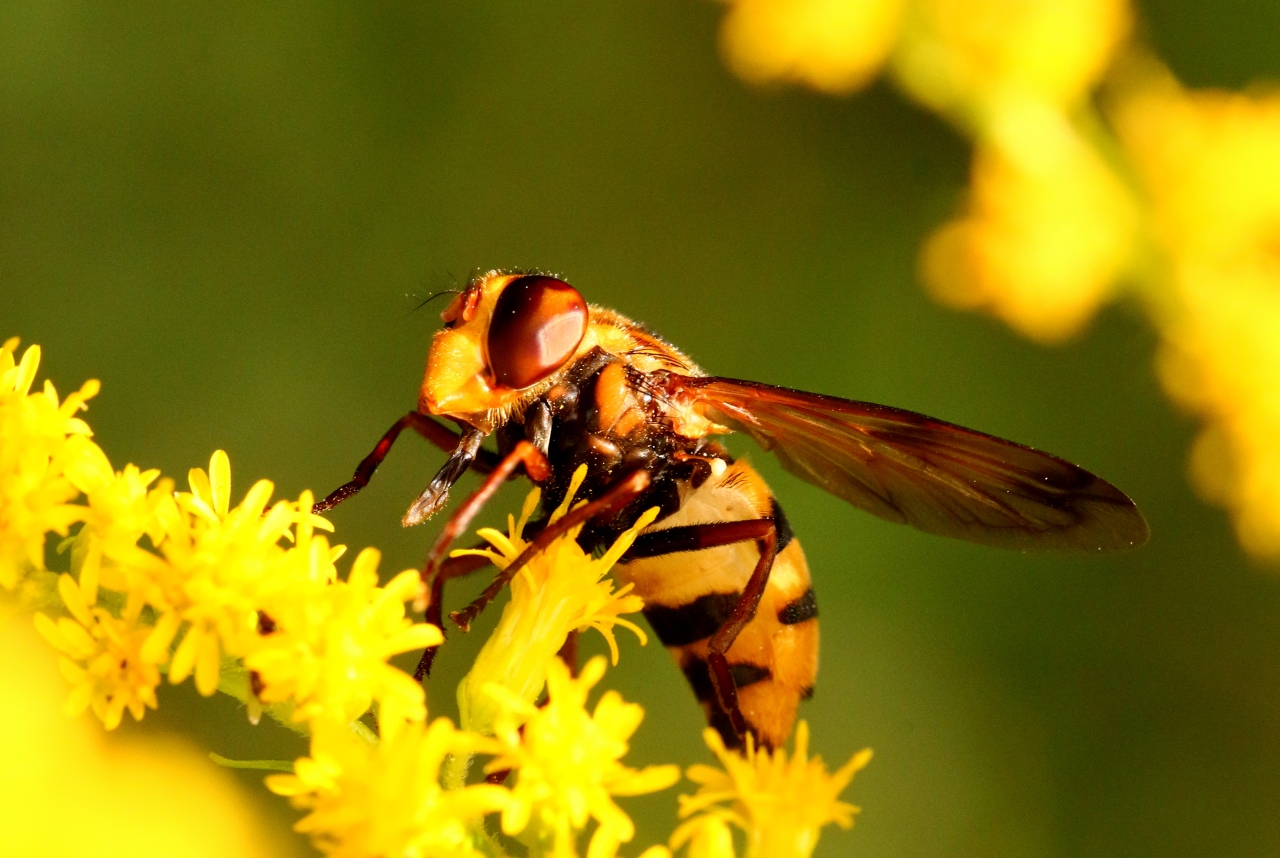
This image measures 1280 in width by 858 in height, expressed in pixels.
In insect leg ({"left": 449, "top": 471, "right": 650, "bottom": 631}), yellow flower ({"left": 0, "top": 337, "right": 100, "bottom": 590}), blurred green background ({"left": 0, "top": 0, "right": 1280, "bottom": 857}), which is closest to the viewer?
yellow flower ({"left": 0, "top": 337, "right": 100, "bottom": 590})

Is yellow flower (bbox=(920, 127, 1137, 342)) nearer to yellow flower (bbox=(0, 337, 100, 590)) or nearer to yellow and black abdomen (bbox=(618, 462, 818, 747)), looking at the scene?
yellow and black abdomen (bbox=(618, 462, 818, 747))

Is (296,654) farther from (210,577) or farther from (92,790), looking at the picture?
(92,790)

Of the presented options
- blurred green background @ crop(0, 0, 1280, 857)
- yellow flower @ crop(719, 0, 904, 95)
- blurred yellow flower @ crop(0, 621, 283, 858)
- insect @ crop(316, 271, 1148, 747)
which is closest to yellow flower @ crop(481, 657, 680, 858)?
insect @ crop(316, 271, 1148, 747)

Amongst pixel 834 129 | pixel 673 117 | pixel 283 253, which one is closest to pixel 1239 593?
pixel 834 129

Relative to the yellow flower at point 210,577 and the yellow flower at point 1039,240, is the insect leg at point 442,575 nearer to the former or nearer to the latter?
the yellow flower at point 210,577

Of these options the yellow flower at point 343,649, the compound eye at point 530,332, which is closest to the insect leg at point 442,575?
the yellow flower at point 343,649

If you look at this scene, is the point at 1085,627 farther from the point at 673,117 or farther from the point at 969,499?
the point at 673,117
